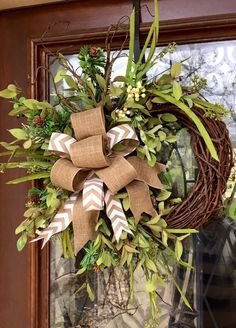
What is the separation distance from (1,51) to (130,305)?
2.19ft

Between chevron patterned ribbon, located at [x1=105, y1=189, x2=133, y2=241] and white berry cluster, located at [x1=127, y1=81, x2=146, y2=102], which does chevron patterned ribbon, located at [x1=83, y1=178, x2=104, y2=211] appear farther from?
white berry cluster, located at [x1=127, y1=81, x2=146, y2=102]

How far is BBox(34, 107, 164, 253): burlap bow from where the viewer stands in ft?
2.51

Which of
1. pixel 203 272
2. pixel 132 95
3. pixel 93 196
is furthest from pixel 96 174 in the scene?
pixel 203 272

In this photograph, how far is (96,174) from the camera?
792 millimetres

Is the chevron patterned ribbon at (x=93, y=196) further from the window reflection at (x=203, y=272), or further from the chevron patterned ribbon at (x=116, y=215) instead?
the window reflection at (x=203, y=272)

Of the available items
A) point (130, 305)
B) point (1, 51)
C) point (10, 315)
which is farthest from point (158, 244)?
point (1, 51)

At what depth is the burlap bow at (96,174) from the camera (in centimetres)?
76

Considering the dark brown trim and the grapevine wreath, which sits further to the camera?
the dark brown trim

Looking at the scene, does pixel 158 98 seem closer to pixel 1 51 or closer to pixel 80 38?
pixel 80 38

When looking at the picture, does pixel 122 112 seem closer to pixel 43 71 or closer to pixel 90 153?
pixel 90 153

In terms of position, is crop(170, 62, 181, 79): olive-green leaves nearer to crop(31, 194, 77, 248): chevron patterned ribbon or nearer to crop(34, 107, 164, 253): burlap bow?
crop(34, 107, 164, 253): burlap bow

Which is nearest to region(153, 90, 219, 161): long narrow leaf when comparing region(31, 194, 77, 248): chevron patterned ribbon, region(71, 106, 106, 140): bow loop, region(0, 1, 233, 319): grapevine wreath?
region(0, 1, 233, 319): grapevine wreath

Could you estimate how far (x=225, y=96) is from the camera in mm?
971

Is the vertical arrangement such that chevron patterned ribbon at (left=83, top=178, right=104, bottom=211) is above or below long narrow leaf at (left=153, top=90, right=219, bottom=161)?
below
